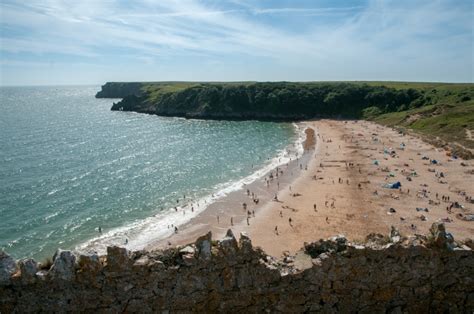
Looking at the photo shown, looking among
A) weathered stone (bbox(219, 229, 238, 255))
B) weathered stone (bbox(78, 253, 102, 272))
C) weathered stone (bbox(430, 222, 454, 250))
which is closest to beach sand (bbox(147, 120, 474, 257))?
weathered stone (bbox(430, 222, 454, 250))

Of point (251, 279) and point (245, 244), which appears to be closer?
point (245, 244)

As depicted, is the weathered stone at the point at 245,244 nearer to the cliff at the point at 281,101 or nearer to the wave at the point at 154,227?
the wave at the point at 154,227

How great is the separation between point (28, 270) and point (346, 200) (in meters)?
41.5

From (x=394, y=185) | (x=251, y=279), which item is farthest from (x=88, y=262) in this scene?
(x=394, y=185)

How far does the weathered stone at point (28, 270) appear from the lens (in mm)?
10500

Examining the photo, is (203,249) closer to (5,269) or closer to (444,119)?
(5,269)

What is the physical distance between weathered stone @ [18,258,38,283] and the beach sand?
23824 mm

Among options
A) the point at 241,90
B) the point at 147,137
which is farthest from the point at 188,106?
the point at 147,137

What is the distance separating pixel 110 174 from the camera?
61.9 meters

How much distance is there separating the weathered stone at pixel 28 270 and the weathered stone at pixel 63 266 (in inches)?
16.7

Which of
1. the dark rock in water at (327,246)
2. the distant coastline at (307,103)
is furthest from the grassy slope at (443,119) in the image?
the dark rock in water at (327,246)

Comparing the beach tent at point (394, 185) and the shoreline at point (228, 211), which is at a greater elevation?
the beach tent at point (394, 185)

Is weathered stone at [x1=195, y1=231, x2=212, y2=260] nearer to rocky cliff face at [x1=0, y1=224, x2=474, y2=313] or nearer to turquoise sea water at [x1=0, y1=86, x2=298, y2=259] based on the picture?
rocky cliff face at [x1=0, y1=224, x2=474, y2=313]

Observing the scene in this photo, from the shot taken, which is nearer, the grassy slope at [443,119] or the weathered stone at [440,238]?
the weathered stone at [440,238]
